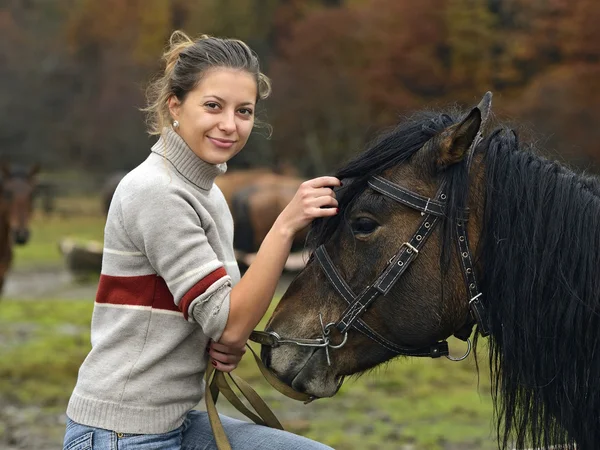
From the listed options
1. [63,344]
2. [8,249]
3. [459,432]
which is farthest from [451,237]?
[8,249]

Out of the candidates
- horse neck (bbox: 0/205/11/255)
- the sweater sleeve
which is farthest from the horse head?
the sweater sleeve

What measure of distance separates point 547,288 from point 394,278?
1.39 ft

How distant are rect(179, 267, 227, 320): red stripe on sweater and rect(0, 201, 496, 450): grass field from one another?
7.29 ft

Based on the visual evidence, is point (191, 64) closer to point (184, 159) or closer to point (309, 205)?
point (184, 159)

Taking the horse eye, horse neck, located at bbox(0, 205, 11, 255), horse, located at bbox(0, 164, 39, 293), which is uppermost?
horse, located at bbox(0, 164, 39, 293)

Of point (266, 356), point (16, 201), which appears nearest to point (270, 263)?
point (266, 356)

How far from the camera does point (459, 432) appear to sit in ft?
20.0

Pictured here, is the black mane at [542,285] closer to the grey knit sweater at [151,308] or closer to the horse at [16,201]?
the grey knit sweater at [151,308]

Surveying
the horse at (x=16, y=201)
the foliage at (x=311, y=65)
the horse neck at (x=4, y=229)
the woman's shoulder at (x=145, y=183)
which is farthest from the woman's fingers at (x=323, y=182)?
the foliage at (x=311, y=65)

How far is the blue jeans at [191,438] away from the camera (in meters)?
2.29

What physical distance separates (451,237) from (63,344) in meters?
7.34

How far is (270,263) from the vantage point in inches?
92.7

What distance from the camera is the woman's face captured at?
247 centimetres

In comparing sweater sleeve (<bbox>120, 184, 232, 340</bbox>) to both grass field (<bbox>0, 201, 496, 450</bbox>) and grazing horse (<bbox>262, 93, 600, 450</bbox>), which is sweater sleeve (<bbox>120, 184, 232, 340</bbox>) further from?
grass field (<bbox>0, 201, 496, 450</bbox>)
